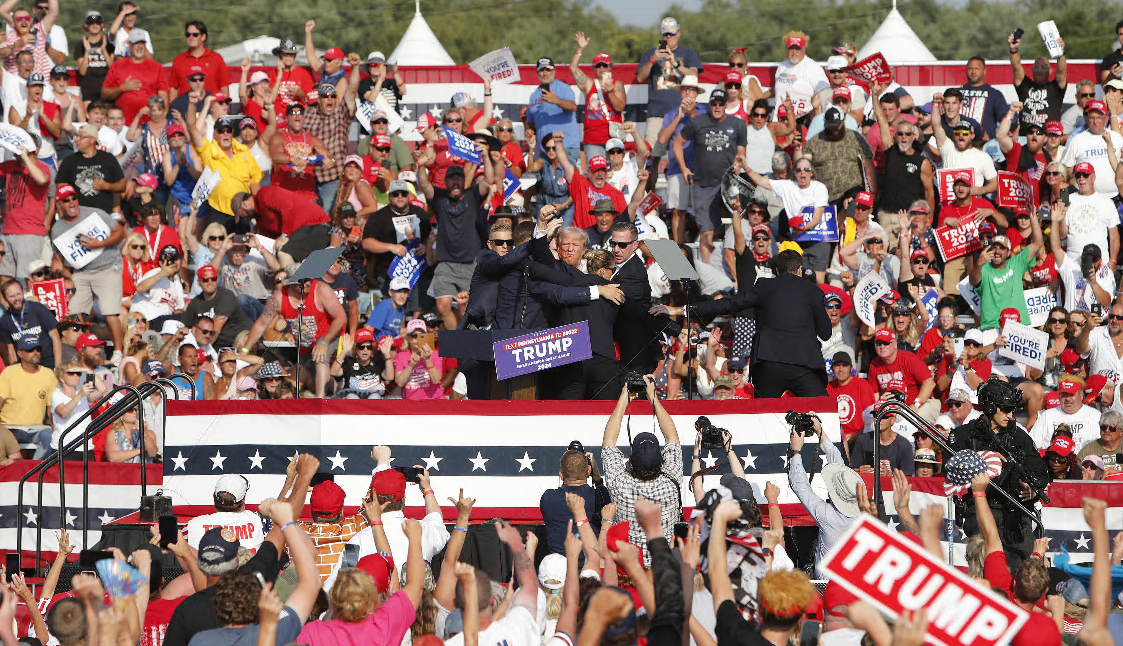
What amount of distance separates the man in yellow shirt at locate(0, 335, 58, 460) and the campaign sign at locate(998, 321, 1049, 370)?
909 cm

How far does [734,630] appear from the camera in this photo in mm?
6191

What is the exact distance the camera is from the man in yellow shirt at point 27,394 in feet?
48.4

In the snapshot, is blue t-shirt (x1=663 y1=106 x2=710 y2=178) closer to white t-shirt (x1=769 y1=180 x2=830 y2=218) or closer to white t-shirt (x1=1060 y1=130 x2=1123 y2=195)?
white t-shirt (x1=769 y1=180 x2=830 y2=218)

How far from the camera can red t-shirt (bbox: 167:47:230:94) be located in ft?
64.9

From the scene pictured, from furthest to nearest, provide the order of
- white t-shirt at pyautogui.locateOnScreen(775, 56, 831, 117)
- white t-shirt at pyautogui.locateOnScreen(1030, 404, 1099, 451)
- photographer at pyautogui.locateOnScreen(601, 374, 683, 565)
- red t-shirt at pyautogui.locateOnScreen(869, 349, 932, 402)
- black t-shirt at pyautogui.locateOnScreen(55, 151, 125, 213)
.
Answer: white t-shirt at pyautogui.locateOnScreen(775, 56, 831, 117) → black t-shirt at pyautogui.locateOnScreen(55, 151, 125, 213) → red t-shirt at pyautogui.locateOnScreen(869, 349, 932, 402) → white t-shirt at pyautogui.locateOnScreen(1030, 404, 1099, 451) → photographer at pyautogui.locateOnScreen(601, 374, 683, 565)

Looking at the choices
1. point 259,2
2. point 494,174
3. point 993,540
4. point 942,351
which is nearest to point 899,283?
point 942,351

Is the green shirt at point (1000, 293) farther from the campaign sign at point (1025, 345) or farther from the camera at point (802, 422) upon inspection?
the camera at point (802, 422)

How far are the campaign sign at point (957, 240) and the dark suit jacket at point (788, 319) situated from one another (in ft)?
15.3

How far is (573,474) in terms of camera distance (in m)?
9.44

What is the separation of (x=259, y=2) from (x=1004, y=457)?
2208 inches

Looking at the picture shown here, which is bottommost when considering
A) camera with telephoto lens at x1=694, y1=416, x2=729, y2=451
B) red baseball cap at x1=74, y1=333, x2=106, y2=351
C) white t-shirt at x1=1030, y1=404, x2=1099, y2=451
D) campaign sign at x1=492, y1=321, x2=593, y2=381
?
white t-shirt at x1=1030, y1=404, x2=1099, y2=451

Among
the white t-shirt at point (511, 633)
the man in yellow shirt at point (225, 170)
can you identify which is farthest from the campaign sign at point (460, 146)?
the white t-shirt at point (511, 633)

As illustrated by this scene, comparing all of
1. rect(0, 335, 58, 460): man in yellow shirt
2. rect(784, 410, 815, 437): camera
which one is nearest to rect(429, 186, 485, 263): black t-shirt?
rect(0, 335, 58, 460): man in yellow shirt

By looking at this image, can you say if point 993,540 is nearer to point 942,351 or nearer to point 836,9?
point 942,351
